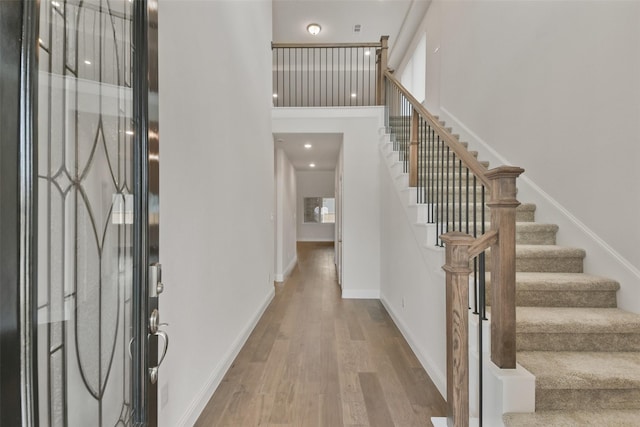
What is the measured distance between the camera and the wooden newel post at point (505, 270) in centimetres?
142

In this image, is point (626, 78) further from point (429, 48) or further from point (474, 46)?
Result: point (429, 48)

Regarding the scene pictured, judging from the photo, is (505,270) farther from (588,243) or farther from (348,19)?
(348,19)

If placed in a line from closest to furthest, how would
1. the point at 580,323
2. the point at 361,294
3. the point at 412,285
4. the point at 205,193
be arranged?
the point at 580,323 → the point at 205,193 → the point at 412,285 → the point at 361,294

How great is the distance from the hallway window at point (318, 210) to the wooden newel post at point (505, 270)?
10.3 m

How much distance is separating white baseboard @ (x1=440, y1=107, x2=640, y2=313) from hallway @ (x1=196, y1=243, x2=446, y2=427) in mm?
1465

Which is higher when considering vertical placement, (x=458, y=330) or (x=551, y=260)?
(x=551, y=260)

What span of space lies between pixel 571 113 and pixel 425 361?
93.3 inches

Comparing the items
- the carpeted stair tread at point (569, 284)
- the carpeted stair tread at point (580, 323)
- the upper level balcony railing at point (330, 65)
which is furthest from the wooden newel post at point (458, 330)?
the upper level balcony railing at point (330, 65)

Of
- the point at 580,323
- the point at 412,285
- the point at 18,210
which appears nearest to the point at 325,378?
the point at 412,285

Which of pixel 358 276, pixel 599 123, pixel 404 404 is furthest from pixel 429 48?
pixel 404 404

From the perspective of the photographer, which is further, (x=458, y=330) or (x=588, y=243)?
(x=588, y=243)

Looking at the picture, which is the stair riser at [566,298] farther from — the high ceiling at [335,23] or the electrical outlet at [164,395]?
the high ceiling at [335,23]

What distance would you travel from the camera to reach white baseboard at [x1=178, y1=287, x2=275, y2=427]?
5.39 ft

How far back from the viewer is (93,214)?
81 centimetres
